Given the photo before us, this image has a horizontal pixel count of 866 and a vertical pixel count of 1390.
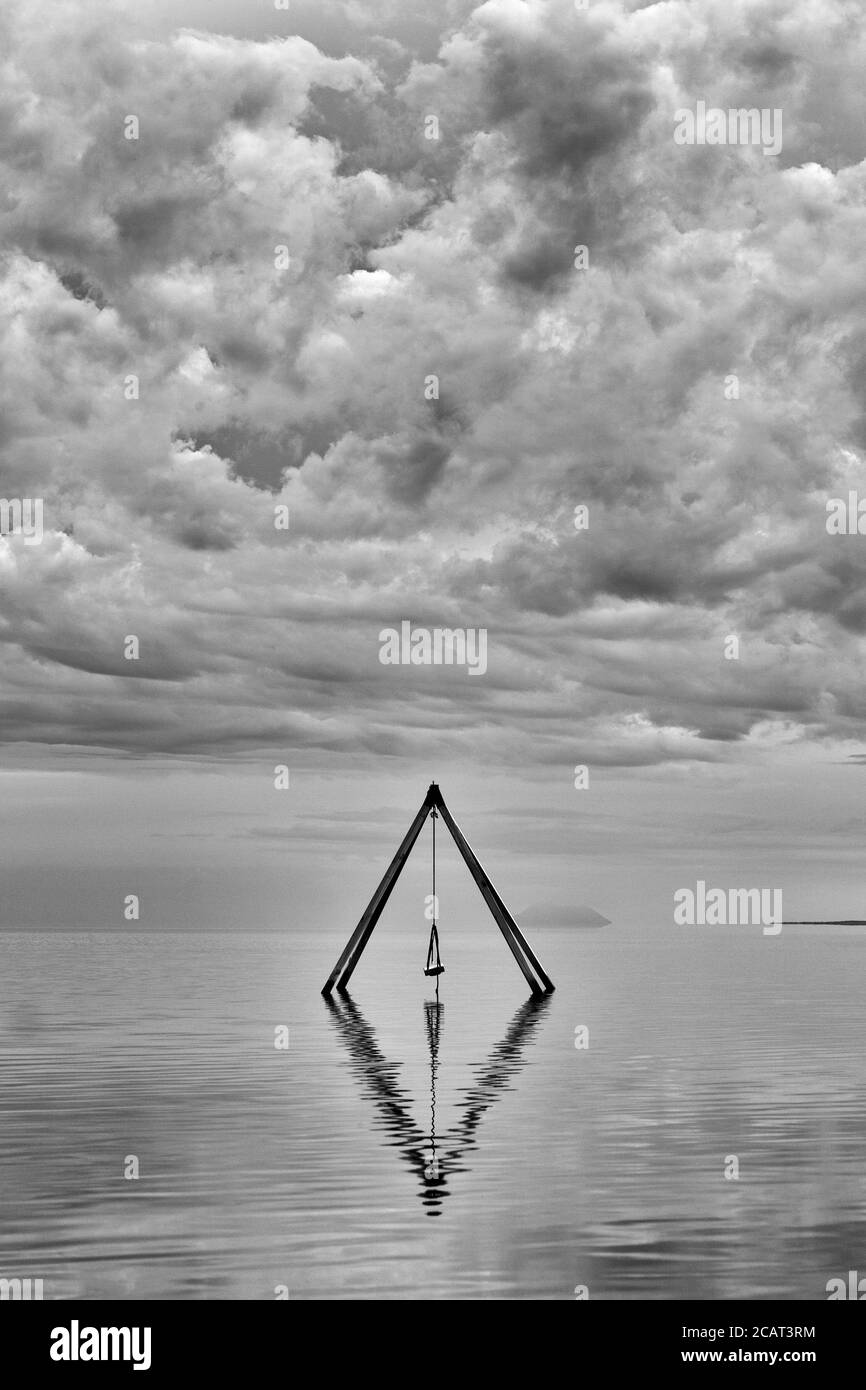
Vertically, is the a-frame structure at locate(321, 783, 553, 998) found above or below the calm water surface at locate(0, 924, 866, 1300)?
above

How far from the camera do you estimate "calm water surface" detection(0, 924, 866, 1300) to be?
16.6 m

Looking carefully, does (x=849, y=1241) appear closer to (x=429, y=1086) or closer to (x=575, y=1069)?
(x=429, y=1086)

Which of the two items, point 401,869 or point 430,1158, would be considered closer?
point 430,1158

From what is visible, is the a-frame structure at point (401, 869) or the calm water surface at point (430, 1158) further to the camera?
the a-frame structure at point (401, 869)

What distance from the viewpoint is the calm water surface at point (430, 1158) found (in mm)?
16578

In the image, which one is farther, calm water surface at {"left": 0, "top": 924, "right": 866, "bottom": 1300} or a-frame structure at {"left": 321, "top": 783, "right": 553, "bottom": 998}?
a-frame structure at {"left": 321, "top": 783, "right": 553, "bottom": 998}

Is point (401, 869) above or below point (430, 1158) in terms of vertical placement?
above

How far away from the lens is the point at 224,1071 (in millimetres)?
38844

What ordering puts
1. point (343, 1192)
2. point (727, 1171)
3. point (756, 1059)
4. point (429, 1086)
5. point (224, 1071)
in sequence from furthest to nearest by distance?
point (756, 1059)
point (224, 1071)
point (429, 1086)
point (727, 1171)
point (343, 1192)

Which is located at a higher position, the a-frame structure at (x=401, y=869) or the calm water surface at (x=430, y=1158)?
the a-frame structure at (x=401, y=869)

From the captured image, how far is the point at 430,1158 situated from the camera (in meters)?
24.4

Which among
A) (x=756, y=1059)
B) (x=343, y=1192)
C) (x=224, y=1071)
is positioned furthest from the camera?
→ (x=756, y=1059)
